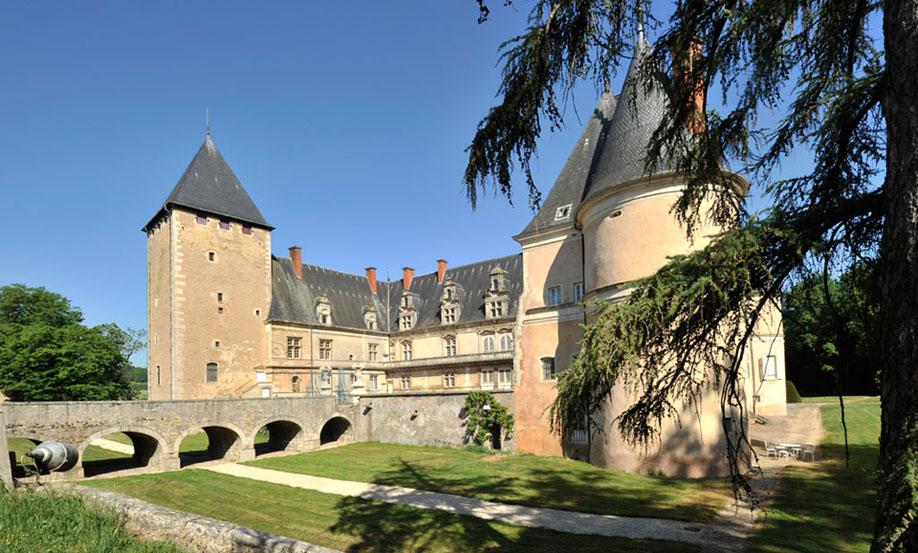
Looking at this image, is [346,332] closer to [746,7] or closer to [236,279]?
[236,279]

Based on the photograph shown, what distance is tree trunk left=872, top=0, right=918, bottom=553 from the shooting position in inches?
125

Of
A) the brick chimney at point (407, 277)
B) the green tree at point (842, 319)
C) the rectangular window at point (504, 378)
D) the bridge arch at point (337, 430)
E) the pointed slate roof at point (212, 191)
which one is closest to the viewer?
the green tree at point (842, 319)

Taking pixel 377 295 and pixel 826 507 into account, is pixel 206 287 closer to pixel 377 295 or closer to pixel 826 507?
pixel 377 295

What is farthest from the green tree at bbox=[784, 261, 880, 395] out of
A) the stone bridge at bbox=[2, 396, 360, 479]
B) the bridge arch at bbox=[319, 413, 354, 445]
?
the bridge arch at bbox=[319, 413, 354, 445]

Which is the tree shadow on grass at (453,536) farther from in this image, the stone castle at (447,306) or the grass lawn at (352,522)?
the stone castle at (447,306)

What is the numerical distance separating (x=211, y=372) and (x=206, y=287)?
13.4 feet

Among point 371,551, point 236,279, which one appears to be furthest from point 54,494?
point 236,279

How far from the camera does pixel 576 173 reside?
20125 millimetres

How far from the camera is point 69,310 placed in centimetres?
4022

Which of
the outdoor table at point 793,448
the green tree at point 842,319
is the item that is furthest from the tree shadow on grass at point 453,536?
the outdoor table at point 793,448

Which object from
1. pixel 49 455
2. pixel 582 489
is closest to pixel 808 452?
pixel 582 489

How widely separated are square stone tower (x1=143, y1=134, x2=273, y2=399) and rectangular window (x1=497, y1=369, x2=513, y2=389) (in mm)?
12165

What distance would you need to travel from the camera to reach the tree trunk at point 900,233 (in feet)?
10.5

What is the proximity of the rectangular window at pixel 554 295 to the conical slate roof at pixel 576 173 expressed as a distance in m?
2.11
